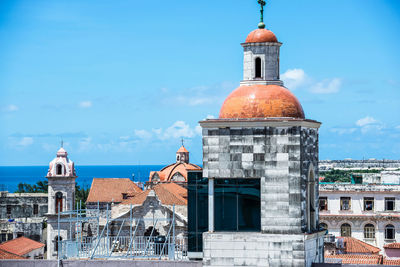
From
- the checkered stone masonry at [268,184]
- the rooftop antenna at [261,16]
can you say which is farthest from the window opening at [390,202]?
the checkered stone masonry at [268,184]

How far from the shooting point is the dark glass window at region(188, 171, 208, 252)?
87.0 ft

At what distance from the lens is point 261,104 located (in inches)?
939

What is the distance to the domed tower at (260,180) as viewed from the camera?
23109mm

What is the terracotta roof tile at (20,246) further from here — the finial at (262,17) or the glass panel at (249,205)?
the finial at (262,17)

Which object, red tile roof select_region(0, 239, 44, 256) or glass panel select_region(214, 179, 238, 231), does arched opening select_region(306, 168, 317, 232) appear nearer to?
glass panel select_region(214, 179, 238, 231)

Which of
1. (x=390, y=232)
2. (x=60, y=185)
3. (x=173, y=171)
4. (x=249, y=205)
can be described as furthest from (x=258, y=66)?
(x=173, y=171)

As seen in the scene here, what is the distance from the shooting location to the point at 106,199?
3145 inches

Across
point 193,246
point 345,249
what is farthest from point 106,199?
point 193,246

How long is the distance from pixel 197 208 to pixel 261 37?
21.6ft

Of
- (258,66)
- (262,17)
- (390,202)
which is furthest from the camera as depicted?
(390,202)

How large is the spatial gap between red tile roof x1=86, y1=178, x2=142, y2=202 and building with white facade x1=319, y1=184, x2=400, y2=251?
2496 centimetres

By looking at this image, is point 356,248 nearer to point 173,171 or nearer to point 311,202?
point 311,202

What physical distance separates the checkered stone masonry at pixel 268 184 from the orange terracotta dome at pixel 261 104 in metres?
0.64

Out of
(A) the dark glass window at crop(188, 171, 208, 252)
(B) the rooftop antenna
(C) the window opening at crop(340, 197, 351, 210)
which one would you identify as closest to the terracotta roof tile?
(C) the window opening at crop(340, 197, 351, 210)
